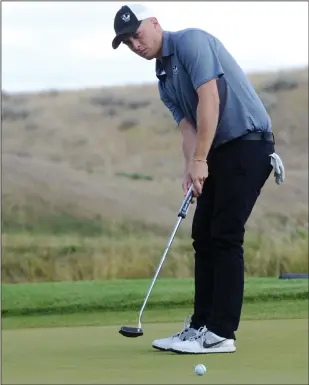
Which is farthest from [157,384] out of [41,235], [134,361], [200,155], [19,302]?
[41,235]

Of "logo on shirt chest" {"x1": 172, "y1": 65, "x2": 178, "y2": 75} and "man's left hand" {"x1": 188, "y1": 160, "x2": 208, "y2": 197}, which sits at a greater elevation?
"logo on shirt chest" {"x1": 172, "y1": 65, "x2": 178, "y2": 75}

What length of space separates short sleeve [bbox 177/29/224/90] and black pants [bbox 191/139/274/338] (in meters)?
0.29

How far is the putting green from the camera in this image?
429cm

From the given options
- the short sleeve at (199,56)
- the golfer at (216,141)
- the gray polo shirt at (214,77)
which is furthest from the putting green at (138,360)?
the short sleeve at (199,56)

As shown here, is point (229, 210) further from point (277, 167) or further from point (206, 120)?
point (206, 120)

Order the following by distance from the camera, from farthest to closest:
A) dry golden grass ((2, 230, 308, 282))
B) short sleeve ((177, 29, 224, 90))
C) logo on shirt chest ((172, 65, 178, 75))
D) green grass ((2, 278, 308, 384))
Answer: dry golden grass ((2, 230, 308, 282)), green grass ((2, 278, 308, 384)), logo on shirt chest ((172, 65, 178, 75)), short sleeve ((177, 29, 224, 90))

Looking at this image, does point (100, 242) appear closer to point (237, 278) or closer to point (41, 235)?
point (41, 235)

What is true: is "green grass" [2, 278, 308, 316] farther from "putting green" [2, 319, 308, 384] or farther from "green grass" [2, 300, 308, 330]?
"putting green" [2, 319, 308, 384]

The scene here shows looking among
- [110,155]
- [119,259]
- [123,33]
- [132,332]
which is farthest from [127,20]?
[110,155]

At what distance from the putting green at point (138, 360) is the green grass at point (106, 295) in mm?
1689

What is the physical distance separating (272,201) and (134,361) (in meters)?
9.16

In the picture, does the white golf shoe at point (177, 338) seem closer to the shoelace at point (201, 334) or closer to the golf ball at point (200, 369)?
the shoelace at point (201, 334)

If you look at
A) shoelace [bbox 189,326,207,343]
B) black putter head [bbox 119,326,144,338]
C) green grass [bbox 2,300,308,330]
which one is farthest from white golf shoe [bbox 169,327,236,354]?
green grass [bbox 2,300,308,330]

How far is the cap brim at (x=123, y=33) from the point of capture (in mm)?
4137
